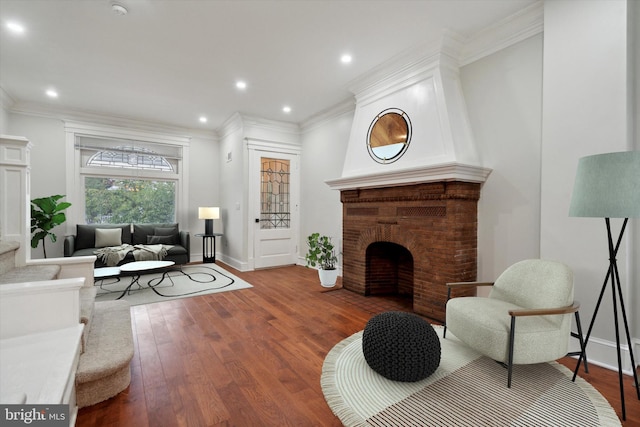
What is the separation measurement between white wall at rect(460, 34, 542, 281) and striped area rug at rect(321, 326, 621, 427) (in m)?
1.06

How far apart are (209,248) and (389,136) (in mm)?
4665

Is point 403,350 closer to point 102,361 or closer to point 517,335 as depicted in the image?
point 517,335

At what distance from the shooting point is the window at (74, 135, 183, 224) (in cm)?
554

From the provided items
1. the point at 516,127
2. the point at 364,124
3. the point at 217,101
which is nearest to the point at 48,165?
the point at 217,101

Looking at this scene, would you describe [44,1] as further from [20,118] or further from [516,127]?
[516,127]

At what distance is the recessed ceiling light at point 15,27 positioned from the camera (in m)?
2.85

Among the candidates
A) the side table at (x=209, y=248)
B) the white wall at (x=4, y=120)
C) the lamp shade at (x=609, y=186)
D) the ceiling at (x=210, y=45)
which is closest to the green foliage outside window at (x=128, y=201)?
the side table at (x=209, y=248)

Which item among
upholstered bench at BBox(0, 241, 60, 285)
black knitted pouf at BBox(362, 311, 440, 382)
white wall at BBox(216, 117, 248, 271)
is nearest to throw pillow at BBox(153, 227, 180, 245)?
white wall at BBox(216, 117, 248, 271)

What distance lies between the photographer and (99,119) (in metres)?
5.50

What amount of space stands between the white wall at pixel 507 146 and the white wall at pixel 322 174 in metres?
2.08

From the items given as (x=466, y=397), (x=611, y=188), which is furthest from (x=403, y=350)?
(x=611, y=188)

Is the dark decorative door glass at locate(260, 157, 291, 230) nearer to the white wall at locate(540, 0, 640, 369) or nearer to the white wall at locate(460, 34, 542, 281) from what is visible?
the white wall at locate(460, 34, 542, 281)

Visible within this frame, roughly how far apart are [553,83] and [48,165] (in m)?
7.06

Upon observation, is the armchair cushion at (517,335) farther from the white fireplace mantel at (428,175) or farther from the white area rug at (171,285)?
the white area rug at (171,285)
